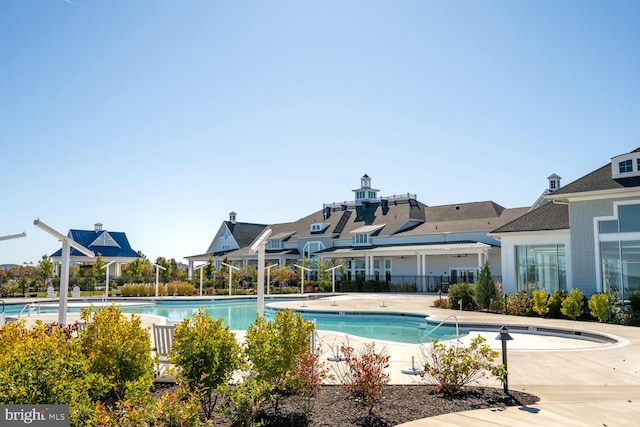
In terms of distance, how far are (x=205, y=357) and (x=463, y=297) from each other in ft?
54.2

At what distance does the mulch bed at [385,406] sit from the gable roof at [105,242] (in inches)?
2130

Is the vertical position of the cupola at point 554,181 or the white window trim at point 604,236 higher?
the cupola at point 554,181

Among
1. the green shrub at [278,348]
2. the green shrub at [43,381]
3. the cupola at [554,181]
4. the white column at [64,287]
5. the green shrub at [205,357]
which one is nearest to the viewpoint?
the green shrub at [43,381]

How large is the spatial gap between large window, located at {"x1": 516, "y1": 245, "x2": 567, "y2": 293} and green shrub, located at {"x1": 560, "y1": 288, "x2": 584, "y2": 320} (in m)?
2.42

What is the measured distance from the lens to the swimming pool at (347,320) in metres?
15.6

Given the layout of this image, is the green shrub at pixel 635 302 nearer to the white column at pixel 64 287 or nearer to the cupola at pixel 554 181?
the white column at pixel 64 287

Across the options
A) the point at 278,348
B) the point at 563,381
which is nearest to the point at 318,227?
the point at 563,381

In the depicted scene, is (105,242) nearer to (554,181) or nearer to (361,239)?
(361,239)

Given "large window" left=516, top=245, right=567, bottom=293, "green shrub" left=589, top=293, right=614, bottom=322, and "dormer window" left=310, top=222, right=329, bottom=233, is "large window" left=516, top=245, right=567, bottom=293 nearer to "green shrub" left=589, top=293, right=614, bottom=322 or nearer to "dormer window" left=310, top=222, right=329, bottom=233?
"green shrub" left=589, top=293, right=614, bottom=322

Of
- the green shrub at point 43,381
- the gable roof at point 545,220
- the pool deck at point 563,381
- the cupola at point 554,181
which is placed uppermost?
the cupola at point 554,181

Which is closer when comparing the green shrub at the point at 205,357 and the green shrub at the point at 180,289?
the green shrub at the point at 205,357

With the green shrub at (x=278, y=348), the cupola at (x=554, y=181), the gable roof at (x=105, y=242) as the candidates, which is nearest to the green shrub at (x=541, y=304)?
the green shrub at (x=278, y=348)

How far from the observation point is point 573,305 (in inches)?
639

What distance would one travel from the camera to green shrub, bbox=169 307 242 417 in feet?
17.6
